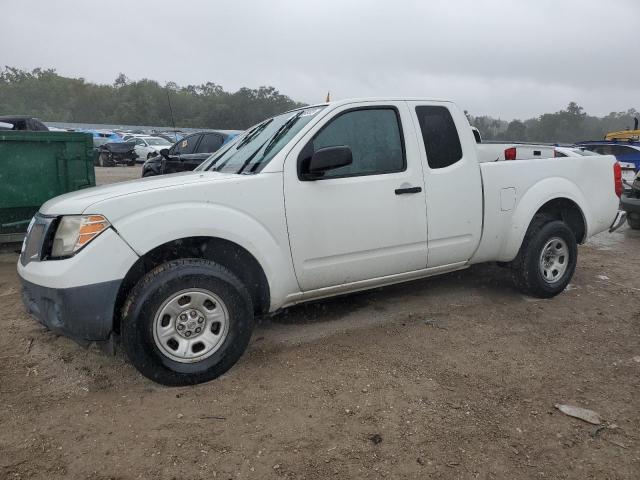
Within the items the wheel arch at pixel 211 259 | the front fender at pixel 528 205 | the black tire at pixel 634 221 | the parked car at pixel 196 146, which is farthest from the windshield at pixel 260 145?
the black tire at pixel 634 221

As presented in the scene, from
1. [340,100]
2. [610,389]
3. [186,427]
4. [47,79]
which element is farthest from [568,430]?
[47,79]

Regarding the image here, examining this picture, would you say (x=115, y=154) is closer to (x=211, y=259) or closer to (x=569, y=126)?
(x=211, y=259)

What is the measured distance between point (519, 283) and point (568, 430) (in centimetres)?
221

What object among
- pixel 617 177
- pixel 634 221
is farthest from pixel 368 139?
pixel 634 221

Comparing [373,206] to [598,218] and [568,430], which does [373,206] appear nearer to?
[568,430]

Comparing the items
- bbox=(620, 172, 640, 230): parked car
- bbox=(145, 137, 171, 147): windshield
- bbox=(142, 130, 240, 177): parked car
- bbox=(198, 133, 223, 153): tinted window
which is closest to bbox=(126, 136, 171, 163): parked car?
bbox=(145, 137, 171, 147): windshield

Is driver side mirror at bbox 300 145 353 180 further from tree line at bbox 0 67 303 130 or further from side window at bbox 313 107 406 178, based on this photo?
tree line at bbox 0 67 303 130

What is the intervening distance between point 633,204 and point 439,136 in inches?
245

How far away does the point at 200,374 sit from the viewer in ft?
10.3

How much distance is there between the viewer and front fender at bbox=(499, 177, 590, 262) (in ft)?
14.6

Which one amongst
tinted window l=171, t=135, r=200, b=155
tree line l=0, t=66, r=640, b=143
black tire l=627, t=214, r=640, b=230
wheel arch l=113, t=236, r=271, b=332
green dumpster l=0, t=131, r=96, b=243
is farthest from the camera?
tree line l=0, t=66, r=640, b=143

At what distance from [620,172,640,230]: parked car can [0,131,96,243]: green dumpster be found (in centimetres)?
856

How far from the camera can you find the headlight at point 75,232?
9.54 ft

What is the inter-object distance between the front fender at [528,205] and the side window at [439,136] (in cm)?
83
